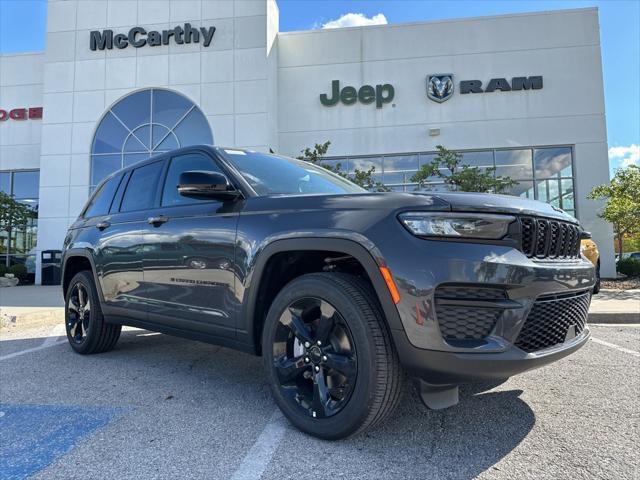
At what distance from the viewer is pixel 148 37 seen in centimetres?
1689

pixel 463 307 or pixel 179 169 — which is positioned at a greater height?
pixel 179 169

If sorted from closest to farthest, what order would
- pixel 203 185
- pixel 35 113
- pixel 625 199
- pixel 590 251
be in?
pixel 203 185
pixel 590 251
pixel 625 199
pixel 35 113

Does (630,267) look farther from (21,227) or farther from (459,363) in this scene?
(21,227)

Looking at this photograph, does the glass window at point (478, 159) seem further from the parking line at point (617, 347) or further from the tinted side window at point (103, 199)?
the tinted side window at point (103, 199)

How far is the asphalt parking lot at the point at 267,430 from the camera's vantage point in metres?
2.14

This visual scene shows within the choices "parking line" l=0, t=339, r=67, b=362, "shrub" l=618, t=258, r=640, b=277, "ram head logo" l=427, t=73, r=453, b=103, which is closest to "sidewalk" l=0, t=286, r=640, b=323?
"parking line" l=0, t=339, r=67, b=362

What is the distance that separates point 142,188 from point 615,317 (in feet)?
23.4

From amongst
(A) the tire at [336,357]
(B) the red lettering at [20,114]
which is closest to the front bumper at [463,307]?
(A) the tire at [336,357]

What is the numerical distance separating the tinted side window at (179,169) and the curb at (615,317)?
21.2ft

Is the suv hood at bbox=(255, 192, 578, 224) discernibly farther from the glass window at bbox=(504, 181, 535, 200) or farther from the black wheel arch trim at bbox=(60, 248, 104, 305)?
the glass window at bbox=(504, 181, 535, 200)

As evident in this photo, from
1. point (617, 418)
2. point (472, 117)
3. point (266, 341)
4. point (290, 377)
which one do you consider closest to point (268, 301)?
point (266, 341)

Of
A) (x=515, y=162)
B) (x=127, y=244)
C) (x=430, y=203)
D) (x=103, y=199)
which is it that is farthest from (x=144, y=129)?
(x=430, y=203)

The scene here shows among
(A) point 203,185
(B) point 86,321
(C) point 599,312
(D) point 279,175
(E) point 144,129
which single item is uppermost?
(E) point 144,129

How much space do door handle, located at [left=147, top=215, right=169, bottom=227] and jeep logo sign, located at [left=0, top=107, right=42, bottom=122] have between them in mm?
19120
